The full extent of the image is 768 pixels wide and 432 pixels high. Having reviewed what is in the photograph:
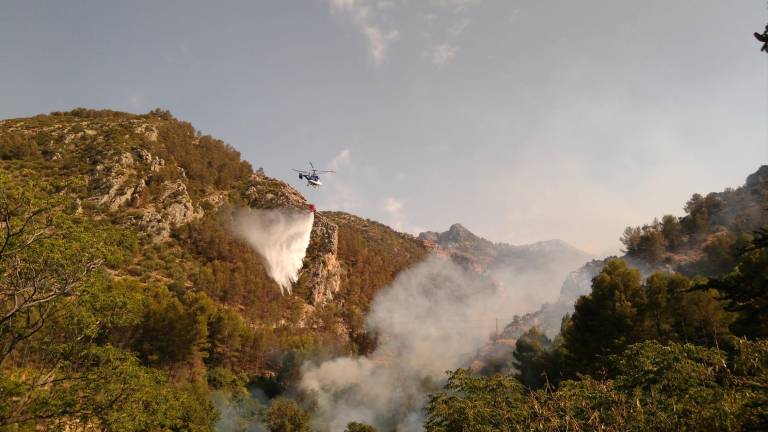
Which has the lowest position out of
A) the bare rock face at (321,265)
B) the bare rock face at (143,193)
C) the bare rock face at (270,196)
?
the bare rock face at (321,265)

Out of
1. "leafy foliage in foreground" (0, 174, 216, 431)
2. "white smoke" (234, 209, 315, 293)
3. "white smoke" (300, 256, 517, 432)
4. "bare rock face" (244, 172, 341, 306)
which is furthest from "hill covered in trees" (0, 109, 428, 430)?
"white smoke" (300, 256, 517, 432)

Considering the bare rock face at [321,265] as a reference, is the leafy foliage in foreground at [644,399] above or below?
below

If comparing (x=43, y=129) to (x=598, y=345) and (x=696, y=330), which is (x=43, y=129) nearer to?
(x=598, y=345)

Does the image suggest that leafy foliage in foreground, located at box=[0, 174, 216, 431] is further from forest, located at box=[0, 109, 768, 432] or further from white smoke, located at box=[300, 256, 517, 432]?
white smoke, located at box=[300, 256, 517, 432]

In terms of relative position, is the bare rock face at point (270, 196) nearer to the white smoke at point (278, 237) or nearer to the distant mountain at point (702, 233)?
the white smoke at point (278, 237)

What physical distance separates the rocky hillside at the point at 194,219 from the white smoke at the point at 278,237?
9.21ft

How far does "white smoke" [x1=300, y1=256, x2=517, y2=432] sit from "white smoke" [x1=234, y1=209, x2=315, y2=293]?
89.6 feet

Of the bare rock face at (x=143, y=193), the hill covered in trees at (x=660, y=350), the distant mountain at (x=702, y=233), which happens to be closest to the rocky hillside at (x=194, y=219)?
the bare rock face at (x=143, y=193)

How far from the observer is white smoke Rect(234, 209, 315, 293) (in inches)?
4161

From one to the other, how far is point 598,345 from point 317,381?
4230 centimetres

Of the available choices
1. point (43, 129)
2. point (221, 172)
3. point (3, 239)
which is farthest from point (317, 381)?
point (43, 129)

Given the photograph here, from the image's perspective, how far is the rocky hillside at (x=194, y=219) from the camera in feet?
248

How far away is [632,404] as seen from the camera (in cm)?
1345

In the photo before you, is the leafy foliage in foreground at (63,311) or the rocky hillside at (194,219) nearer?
the leafy foliage in foreground at (63,311)
